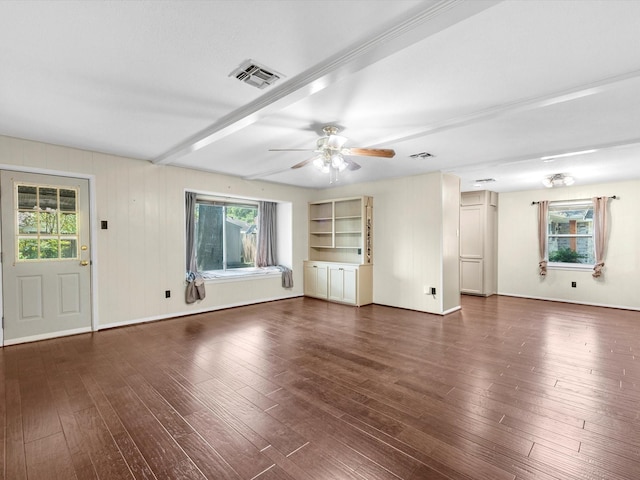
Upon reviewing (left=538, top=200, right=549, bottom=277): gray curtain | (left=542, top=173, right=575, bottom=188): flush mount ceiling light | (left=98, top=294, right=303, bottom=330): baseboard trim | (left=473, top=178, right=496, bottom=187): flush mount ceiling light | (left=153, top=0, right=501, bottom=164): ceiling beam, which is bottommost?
(left=98, top=294, right=303, bottom=330): baseboard trim

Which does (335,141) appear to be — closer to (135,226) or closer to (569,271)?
(135,226)

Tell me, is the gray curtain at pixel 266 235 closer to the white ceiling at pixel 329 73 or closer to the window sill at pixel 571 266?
the white ceiling at pixel 329 73

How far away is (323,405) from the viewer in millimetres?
2396

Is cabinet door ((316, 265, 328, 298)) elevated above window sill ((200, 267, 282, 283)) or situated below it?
below

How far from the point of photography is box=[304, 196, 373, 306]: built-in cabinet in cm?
612

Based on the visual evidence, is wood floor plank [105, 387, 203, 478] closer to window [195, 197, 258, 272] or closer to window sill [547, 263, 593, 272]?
window [195, 197, 258, 272]

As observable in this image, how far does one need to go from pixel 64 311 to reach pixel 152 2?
13.8 feet

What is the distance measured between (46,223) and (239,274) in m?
2.93

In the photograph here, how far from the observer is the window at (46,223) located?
3.87 meters

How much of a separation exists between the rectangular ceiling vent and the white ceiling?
0.06 m

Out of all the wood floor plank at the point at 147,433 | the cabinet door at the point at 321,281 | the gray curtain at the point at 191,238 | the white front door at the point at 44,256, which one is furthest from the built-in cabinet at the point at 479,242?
the white front door at the point at 44,256

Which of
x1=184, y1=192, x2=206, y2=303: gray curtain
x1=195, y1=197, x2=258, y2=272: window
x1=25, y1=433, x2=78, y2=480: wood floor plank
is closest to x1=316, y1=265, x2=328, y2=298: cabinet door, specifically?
x1=195, y1=197, x2=258, y2=272: window

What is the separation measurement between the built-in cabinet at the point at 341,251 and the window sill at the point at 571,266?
4121 millimetres

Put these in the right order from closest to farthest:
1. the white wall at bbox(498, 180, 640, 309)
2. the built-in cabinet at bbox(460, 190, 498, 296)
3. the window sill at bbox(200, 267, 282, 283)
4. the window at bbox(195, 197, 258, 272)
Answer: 1. the window sill at bbox(200, 267, 282, 283)
2. the white wall at bbox(498, 180, 640, 309)
3. the window at bbox(195, 197, 258, 272)
4. the built-in cabinet at bbox(460, 190, 498, 296)
